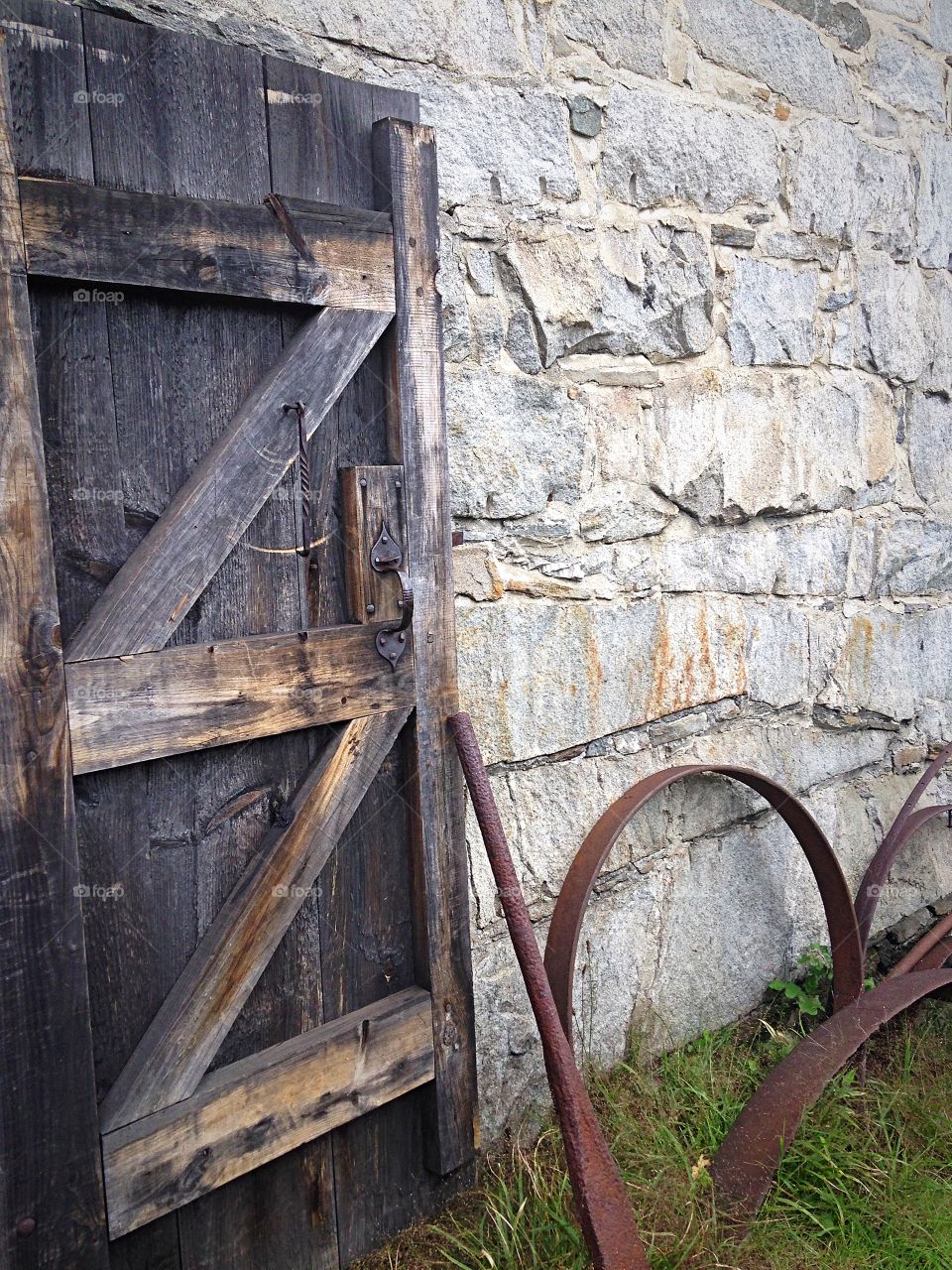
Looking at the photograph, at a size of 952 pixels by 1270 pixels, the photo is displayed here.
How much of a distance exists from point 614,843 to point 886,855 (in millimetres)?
995

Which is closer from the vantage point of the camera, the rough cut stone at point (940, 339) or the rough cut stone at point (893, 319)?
the rough cut stone at point (893, 319)

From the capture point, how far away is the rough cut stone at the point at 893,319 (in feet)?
9.80

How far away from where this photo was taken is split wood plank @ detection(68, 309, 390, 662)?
1.51 m

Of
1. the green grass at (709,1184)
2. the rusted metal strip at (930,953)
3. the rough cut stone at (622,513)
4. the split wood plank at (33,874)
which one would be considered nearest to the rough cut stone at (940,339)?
the rough cut stone at (622,513)

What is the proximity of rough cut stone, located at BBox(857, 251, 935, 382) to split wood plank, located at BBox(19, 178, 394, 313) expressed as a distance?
69.6 inches

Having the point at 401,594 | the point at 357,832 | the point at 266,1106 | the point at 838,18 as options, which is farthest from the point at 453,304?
the point at 838,18

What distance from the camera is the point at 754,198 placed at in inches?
104

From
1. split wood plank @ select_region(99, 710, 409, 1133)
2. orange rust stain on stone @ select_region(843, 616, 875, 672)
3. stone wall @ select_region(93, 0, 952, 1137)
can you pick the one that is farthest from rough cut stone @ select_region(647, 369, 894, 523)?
split wood plank @ select_region(99, 710, 409, 1133)

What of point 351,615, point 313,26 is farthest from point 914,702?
point 313,26

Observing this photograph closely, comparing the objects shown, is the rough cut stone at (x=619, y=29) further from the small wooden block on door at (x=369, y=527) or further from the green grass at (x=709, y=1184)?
the green grass at (x=709, y=1184)

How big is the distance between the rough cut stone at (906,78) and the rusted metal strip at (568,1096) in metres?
2.38

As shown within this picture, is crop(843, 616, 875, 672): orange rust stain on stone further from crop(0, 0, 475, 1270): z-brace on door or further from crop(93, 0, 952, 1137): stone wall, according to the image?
crop(0, 0, 475, 1270): z-brace on door

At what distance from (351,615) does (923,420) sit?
2.22 metres

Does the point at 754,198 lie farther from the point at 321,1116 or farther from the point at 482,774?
the point at 321,1116
